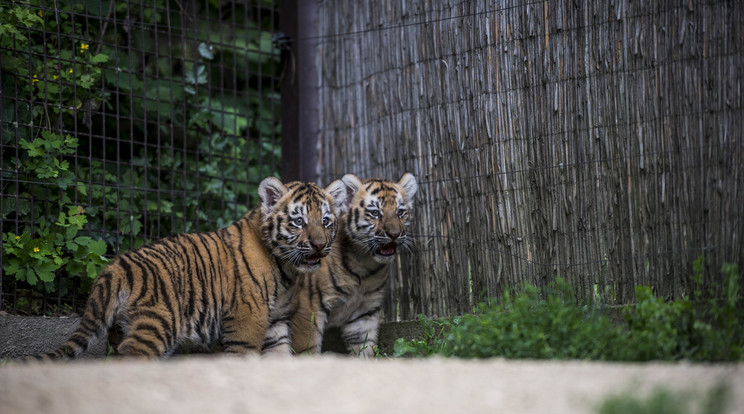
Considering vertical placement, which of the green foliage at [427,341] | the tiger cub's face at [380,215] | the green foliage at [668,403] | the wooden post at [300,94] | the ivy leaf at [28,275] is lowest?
the green foliage at [427,341]

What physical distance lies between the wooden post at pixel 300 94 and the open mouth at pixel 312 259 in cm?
161

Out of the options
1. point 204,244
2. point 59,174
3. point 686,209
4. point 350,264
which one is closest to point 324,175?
point 350,264

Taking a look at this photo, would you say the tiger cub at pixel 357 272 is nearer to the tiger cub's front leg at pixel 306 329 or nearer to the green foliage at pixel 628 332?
the tiger cub's front leg at pixel 306 329

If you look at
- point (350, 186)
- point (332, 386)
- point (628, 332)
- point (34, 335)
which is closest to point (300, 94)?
point (350, 186)

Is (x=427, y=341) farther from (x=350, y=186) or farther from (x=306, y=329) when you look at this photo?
(x=350, y=186)

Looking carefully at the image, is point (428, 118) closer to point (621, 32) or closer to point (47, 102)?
point (621, 32)

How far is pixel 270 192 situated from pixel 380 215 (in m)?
0.91

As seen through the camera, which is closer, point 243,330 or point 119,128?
point 243,330

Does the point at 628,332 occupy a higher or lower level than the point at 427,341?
higher

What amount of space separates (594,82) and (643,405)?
10.2 feet

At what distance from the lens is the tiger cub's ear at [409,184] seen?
21.9 ft

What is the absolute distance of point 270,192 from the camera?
6.45 meters

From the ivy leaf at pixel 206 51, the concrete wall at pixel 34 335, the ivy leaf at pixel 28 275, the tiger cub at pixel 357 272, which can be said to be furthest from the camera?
the ivy leaf at pixel 206 51

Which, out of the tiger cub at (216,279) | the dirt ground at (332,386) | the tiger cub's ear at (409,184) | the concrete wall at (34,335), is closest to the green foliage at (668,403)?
the dirt ground at (332,386)
